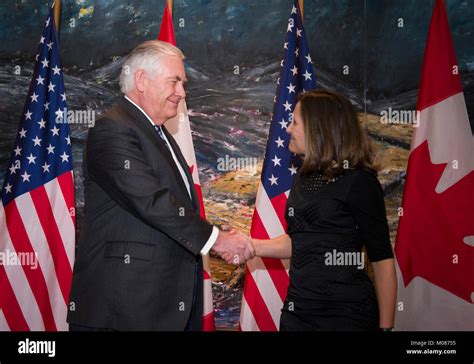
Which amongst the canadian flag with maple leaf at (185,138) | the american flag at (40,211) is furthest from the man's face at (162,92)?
the american flag at (40,211)

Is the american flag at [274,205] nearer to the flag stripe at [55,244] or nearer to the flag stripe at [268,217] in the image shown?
the flag stripe at [268,217]

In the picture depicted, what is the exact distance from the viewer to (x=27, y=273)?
4.20 metres

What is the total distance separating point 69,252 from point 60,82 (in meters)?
1.23

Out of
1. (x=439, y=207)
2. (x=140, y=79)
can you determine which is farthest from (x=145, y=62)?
(x=439, y=207)

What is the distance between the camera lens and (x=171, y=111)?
9.20 feet

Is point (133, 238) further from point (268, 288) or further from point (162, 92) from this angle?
point (268, 288)

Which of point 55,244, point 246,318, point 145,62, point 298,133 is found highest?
point 145,62

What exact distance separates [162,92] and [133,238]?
2.32ft

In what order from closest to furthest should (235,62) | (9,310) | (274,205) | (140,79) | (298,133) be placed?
(298,133), (140,79), (9,310), (274,205), (235,62)

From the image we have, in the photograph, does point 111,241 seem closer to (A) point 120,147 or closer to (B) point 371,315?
(A) point 120,147

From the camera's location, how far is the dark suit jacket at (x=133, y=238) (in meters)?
2.46

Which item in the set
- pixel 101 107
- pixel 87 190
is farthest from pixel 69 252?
pixel 87 190

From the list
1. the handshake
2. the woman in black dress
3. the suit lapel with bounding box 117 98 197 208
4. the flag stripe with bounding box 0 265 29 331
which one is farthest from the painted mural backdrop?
the woman in black dress

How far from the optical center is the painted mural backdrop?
4723 mm
